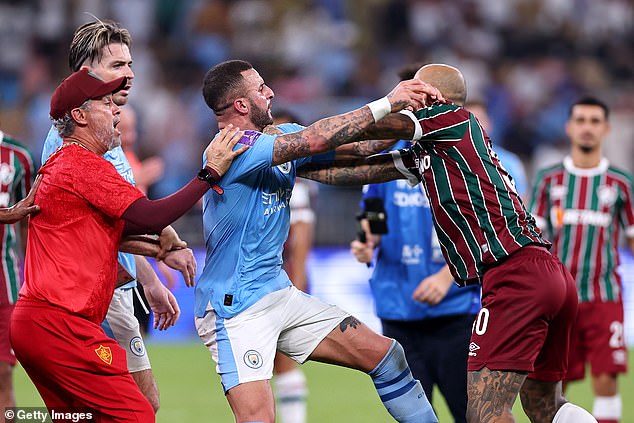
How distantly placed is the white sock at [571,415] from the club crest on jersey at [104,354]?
236 cm

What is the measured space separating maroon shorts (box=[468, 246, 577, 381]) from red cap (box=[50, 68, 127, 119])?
6.77 feet

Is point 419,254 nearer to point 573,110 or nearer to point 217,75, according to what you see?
point 217,75

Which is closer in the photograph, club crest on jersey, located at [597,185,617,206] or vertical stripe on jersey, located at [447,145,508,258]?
vertical stripe on jersey, located at [447,145,508,258]

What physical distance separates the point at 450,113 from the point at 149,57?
11.7m

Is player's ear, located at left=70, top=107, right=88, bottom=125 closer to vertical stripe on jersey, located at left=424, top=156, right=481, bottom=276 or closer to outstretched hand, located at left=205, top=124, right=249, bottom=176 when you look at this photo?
outstretched hand, located at left=205, top=124, right=249, bottom=176

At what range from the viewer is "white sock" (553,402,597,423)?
5305 mm

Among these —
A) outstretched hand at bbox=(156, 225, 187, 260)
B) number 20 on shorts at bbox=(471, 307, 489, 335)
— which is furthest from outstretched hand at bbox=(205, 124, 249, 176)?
number 20 on shorts at bbox=(471, 307, 489, 335)

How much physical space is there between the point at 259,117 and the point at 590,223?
401 cm

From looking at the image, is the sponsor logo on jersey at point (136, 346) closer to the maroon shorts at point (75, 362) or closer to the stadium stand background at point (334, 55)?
the maroon shorts at point (75, 362)

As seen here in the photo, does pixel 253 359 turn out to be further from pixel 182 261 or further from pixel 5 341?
pixel 5 341

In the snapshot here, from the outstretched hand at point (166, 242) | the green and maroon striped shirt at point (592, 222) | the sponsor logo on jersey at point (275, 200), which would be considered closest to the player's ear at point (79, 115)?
the outstretched hand at point (166, 242)

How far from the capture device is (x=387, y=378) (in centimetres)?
534

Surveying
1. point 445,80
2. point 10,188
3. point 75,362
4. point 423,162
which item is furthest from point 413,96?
point 10,188

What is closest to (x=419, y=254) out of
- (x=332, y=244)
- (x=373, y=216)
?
(x=373, y=216)
